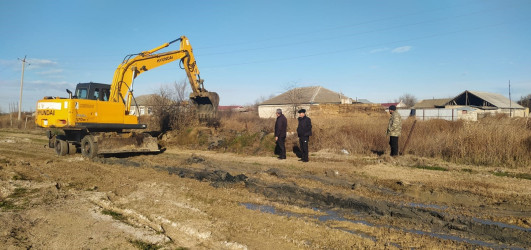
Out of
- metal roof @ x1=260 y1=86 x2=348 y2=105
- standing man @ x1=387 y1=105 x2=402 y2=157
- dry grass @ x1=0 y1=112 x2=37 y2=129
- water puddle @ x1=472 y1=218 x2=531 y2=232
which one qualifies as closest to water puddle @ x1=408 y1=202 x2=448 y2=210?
water puddle @ x1=472 y1=218 x2=531 y2=232

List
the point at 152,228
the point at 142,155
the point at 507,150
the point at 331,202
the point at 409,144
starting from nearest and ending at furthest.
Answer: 1. the point at 152,228
2. the point at 331,202
3. the point at 507,150
4. the point at 409,144
5. the point at 142,155

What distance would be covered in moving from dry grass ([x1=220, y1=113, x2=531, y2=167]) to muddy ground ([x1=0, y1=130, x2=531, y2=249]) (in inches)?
36.4

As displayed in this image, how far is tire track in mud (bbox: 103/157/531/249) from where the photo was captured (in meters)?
5.36

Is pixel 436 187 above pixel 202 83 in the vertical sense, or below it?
below

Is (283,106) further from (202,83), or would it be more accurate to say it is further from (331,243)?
(331,243)

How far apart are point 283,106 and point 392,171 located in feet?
141

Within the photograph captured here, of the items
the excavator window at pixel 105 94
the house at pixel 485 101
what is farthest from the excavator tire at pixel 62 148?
the house at pixel 485 101

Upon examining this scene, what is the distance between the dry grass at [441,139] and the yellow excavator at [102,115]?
179 inches

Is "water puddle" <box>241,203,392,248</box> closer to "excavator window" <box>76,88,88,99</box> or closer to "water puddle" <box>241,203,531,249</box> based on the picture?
"water puddle" <box>241,203,531,249</box>

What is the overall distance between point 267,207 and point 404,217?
235 centimetres

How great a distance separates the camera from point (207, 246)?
500 centimetres

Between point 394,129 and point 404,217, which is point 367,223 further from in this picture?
point 394,129

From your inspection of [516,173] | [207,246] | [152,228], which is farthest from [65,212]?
[516,173]

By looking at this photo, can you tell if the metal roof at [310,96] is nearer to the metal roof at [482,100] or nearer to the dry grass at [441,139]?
the metal roof at [482,100]
